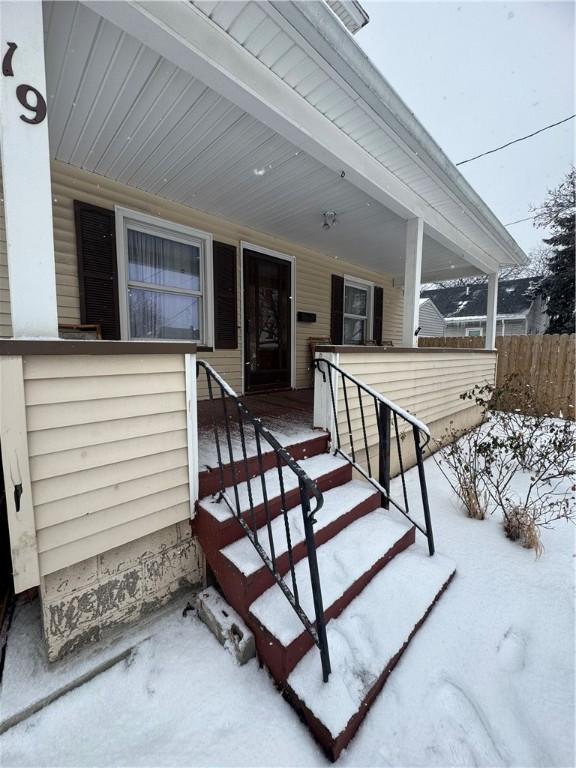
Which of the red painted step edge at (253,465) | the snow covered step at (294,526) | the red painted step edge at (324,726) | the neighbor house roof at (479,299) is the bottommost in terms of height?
the red painted step edge at (324,726)

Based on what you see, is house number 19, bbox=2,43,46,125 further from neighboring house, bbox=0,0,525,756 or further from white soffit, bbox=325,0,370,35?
white soffit, bbox=325,0,370,35

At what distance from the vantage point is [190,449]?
1835 mm

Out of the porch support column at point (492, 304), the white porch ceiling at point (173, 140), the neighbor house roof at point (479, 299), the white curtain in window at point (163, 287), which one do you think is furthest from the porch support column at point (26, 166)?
the neighbor house roof at point (479, 299)

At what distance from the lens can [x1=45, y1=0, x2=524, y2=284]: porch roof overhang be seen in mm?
1705

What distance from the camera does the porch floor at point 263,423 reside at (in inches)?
89.5

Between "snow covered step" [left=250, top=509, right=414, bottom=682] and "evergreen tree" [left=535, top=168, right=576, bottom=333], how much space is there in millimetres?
13440

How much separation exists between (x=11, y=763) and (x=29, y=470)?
103cm

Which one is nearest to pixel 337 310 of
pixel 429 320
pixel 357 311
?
pixel 357 311

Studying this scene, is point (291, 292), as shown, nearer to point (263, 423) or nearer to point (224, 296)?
point (224, 296)

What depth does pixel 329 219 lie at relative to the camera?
4.07 metres

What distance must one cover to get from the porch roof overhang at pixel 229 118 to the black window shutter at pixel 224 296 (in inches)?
17.6

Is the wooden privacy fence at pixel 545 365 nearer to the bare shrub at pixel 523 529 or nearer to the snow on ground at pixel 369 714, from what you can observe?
the bare shrub at pixel 523 529

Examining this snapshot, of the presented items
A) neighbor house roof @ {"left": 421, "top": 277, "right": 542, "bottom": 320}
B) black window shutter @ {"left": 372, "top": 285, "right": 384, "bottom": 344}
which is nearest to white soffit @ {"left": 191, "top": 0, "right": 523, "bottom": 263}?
black window shutter @ {"left": 372, "top": 285, "right": 384, "bottom": 344}

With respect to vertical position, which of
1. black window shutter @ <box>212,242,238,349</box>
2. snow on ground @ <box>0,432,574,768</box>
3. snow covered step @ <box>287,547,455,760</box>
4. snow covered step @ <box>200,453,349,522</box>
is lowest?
snow on ground @ <box>0,432,574,768</box>
